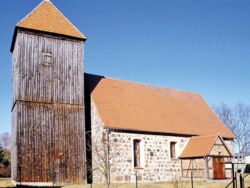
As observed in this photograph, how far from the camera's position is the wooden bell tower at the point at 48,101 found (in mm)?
21219

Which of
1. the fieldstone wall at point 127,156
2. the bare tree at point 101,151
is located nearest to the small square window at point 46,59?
the fieldstone wall at point 127,156

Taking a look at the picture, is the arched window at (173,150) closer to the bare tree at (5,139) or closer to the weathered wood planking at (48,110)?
the weathered wood planking at (48,110)

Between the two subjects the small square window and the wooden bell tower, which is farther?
the small square window

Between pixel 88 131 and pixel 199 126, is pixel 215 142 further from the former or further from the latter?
pixel 88 131

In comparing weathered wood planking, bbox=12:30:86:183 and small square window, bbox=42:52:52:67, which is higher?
small square window, bbox=42:52:52:67

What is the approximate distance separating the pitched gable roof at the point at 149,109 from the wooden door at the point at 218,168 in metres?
3.27

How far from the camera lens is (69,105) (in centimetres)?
2347

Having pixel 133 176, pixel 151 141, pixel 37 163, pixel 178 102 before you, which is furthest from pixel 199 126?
pixel 37 163

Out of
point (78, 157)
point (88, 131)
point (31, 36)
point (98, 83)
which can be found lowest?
point (78, 157)

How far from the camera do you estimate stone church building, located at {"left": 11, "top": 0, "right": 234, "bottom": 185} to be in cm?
2162

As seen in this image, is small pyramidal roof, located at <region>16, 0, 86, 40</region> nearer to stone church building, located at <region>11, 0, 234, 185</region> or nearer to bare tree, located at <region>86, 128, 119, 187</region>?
stone church building, located at <region>11, 0, 234, 185</region>

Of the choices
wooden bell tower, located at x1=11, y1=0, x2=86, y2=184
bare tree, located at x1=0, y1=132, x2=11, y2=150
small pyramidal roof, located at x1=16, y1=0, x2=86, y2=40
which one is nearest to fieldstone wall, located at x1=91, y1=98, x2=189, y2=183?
wooden bell tower, located at x1=11, y1=0, x2=86, y2=184

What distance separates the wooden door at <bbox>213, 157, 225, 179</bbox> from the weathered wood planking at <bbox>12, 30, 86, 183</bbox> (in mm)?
10009

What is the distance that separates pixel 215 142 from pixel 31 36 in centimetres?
1581
